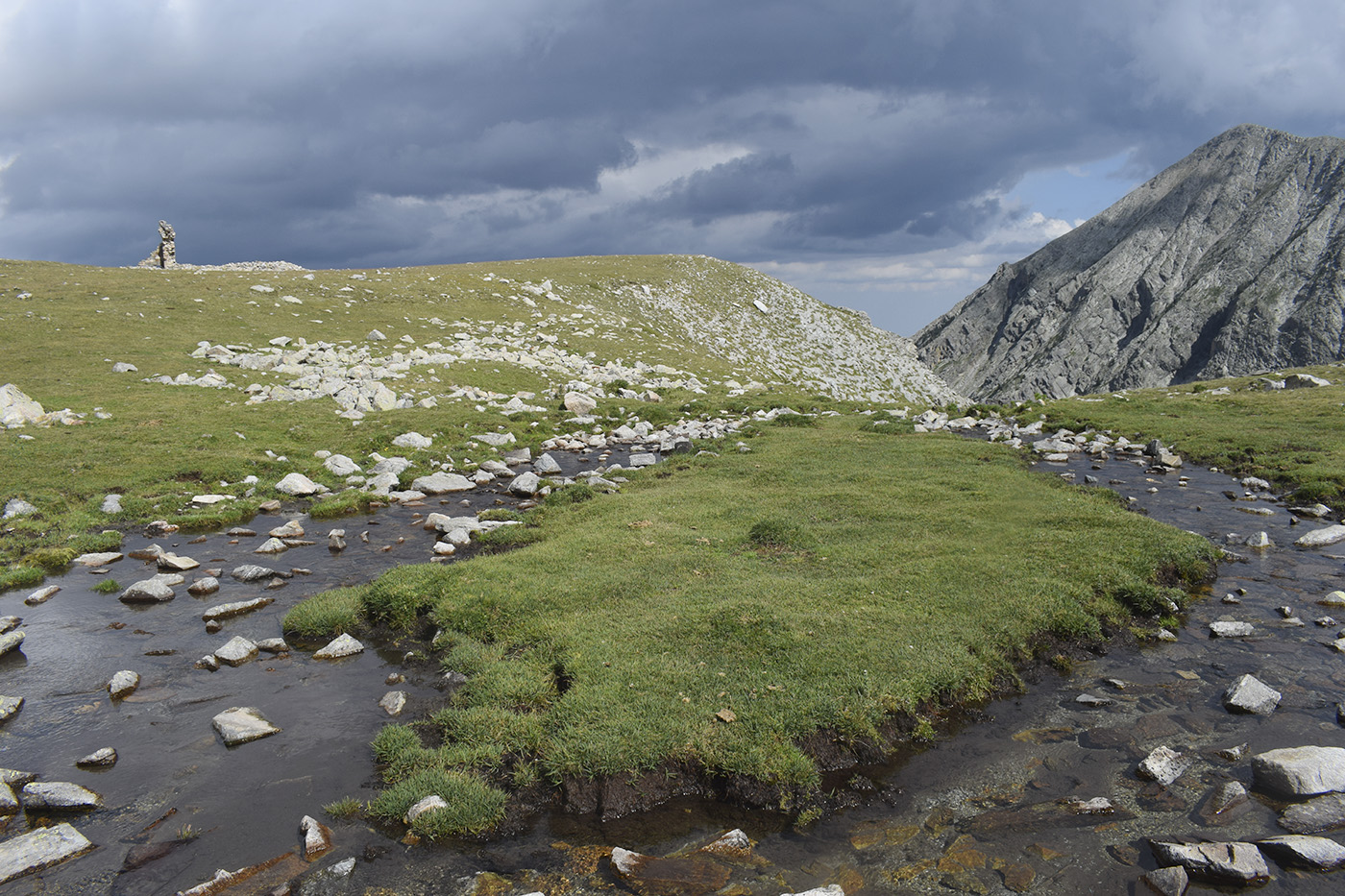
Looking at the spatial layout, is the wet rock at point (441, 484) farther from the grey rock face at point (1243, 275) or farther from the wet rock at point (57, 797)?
the grey rock face at point (1243, 275)

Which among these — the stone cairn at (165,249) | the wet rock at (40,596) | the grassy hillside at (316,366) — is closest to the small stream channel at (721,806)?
the wet rock at (40,596)

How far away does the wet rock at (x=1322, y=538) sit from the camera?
17.7 meters

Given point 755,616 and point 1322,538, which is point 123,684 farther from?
point 1322,538

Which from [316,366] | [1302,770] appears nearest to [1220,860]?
[1302,770]

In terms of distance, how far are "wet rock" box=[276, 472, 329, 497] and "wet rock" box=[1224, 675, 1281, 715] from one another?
27696mm

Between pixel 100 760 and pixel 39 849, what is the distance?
2.07 m

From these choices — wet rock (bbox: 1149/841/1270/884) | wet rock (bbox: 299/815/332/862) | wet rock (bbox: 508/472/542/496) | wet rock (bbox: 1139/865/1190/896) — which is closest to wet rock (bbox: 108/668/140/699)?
→ wet rock (bbox: 299/815/332/862)

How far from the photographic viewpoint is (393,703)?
1144 centimetres

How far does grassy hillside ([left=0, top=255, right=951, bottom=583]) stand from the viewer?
Answer: 2448cm

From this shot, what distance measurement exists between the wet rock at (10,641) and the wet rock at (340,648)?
21.4 feet

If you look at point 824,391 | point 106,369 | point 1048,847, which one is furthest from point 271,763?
point 824,391

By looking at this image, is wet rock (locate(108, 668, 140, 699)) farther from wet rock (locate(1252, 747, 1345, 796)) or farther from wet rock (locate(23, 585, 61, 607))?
wet rock (locate(1252, 747, 1345, 796))

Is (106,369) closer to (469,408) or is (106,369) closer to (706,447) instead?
(469,408)

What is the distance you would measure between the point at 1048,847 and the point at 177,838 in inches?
446
